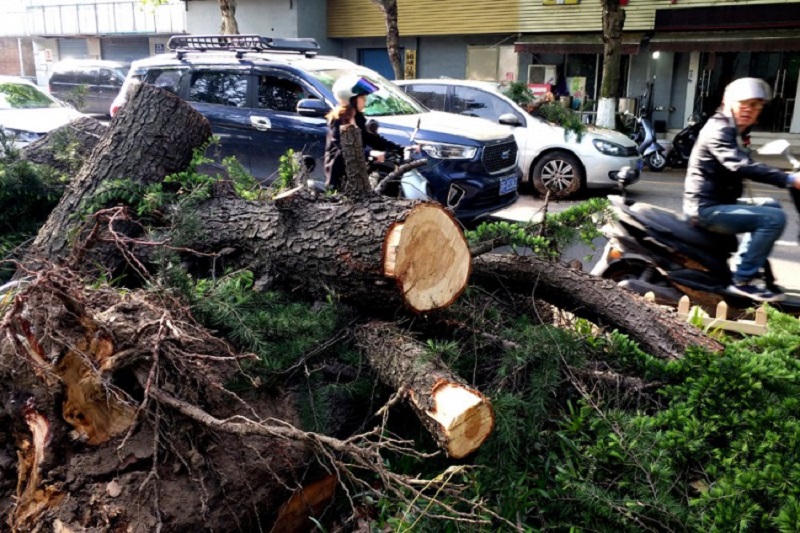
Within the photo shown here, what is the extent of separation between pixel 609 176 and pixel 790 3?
9.80 metres

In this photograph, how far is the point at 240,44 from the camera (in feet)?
30.4

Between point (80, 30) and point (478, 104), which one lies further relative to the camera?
point (80, 30)

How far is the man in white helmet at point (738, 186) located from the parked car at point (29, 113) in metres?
8.82

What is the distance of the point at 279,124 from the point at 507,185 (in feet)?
9.40

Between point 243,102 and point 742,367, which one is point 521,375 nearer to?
point 742,367

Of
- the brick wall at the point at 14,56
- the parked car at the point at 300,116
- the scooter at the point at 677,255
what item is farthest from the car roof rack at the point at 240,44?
the brick wall at the point at 14,56

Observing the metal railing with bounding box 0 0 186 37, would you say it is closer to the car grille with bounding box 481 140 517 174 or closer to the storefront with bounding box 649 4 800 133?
the storefront with bounding box 649 4 800 133

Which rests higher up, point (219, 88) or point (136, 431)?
point (219, 88)

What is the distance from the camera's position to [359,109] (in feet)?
20.3

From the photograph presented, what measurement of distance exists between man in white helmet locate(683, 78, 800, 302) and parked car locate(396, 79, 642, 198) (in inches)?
232

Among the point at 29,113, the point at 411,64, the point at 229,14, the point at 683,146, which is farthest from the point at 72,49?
the point at 683,146

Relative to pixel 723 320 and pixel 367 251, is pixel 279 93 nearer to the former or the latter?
pixel 367 251

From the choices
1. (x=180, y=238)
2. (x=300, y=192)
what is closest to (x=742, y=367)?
(x=300, y=192)

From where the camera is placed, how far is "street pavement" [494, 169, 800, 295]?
7.26 meters
